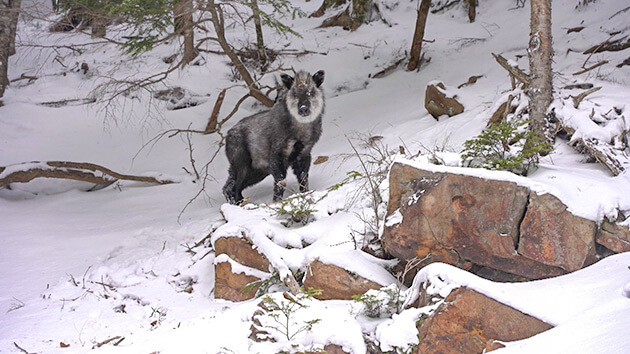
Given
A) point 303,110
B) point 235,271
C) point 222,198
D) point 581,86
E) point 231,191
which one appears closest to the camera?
point 235,271

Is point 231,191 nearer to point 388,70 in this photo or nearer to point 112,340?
point 112,340

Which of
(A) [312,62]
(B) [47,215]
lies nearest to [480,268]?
(B) [47,215]

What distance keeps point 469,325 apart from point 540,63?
109 inches

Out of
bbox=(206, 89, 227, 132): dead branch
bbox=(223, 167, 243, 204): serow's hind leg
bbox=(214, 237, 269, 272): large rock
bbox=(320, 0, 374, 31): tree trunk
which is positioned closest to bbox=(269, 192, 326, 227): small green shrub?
bbox=(214, 237, 269, 272): large rock

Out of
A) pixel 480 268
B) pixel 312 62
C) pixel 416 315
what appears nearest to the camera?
pixel 416 315

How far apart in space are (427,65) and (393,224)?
804 centimetres

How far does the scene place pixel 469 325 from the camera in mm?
2545

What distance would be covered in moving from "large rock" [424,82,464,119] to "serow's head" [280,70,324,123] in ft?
5.93

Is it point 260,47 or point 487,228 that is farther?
point 260,47

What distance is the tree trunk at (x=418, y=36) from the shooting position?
9961 millimetres

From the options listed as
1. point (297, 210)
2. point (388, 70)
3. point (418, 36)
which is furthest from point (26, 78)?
point (297, 210)

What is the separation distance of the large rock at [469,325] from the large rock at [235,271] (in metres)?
2.03

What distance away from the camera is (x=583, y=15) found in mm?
9836

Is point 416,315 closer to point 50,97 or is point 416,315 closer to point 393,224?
point 393,224
